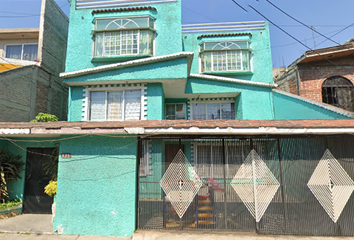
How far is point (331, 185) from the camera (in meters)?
5.16

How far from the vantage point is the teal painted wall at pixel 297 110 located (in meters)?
7.73

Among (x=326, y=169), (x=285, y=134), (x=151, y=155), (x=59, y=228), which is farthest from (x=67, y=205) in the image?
(x=326, y=169)

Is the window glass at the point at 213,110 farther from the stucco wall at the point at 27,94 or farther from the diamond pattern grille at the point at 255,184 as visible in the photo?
the stucco wall at the point at 27,94

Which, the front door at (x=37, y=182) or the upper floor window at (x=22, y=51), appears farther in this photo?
the upper floor window at (x=22, y=51)

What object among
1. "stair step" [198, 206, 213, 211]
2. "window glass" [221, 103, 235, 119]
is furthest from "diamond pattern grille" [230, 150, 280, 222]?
"window glass" [221, 103, 235, 119]

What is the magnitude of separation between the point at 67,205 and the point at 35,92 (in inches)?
302

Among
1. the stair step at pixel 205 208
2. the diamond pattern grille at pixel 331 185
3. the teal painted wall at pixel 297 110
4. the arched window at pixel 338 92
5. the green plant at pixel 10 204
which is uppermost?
the arched window at pixel 338 92

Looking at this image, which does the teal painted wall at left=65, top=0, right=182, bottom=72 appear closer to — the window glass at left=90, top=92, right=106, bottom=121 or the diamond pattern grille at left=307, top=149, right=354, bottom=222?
the window glass at left=90, top=92, right=106, bottom=121

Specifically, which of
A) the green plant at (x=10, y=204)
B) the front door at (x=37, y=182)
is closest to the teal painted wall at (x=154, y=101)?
the front door at (x=37, y=182)

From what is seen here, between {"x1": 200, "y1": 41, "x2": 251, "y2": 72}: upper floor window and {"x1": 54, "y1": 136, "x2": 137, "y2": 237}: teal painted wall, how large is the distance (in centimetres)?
770

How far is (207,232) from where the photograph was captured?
203 inches

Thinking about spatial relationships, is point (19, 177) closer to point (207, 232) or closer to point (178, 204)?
point (178, 204)

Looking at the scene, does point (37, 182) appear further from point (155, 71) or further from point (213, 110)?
point (213, 110)

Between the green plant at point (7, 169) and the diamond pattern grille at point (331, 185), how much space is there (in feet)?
30.1
